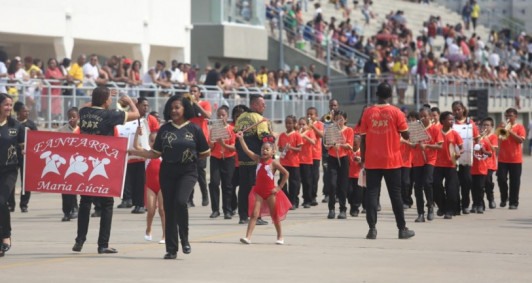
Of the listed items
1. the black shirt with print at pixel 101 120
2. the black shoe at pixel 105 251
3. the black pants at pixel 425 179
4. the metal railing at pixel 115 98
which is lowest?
the black shoe at pixel 105 251

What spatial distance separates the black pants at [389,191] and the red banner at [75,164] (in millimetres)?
3412

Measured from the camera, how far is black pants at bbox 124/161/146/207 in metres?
21.0

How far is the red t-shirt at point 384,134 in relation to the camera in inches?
634

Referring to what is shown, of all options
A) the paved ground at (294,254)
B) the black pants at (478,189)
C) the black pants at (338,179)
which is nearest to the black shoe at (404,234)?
the paved ground at (294,254)

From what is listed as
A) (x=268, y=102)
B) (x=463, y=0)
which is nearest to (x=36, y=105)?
(x=268, y=102)

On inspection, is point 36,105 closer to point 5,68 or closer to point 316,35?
point 5,68

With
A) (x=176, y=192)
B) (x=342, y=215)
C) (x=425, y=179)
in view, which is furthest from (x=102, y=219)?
(x=425, y=179)

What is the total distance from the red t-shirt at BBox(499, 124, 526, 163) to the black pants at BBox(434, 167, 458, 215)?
9.75ft

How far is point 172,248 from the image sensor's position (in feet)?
44.7

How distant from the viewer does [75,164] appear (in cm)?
1421

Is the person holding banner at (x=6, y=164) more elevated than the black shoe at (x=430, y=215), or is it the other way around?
the person holding banner at (x=6, y=164)

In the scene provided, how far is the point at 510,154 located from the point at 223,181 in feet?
17.7

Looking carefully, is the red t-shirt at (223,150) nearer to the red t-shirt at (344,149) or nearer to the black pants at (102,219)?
the red t-shirt at (344,149)

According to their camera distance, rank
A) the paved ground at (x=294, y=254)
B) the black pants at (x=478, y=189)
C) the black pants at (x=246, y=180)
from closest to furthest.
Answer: the paved ground at (x=294, y=254) → the black pants at (x=246, y=180) → the black pants at (x=478, y=189)
